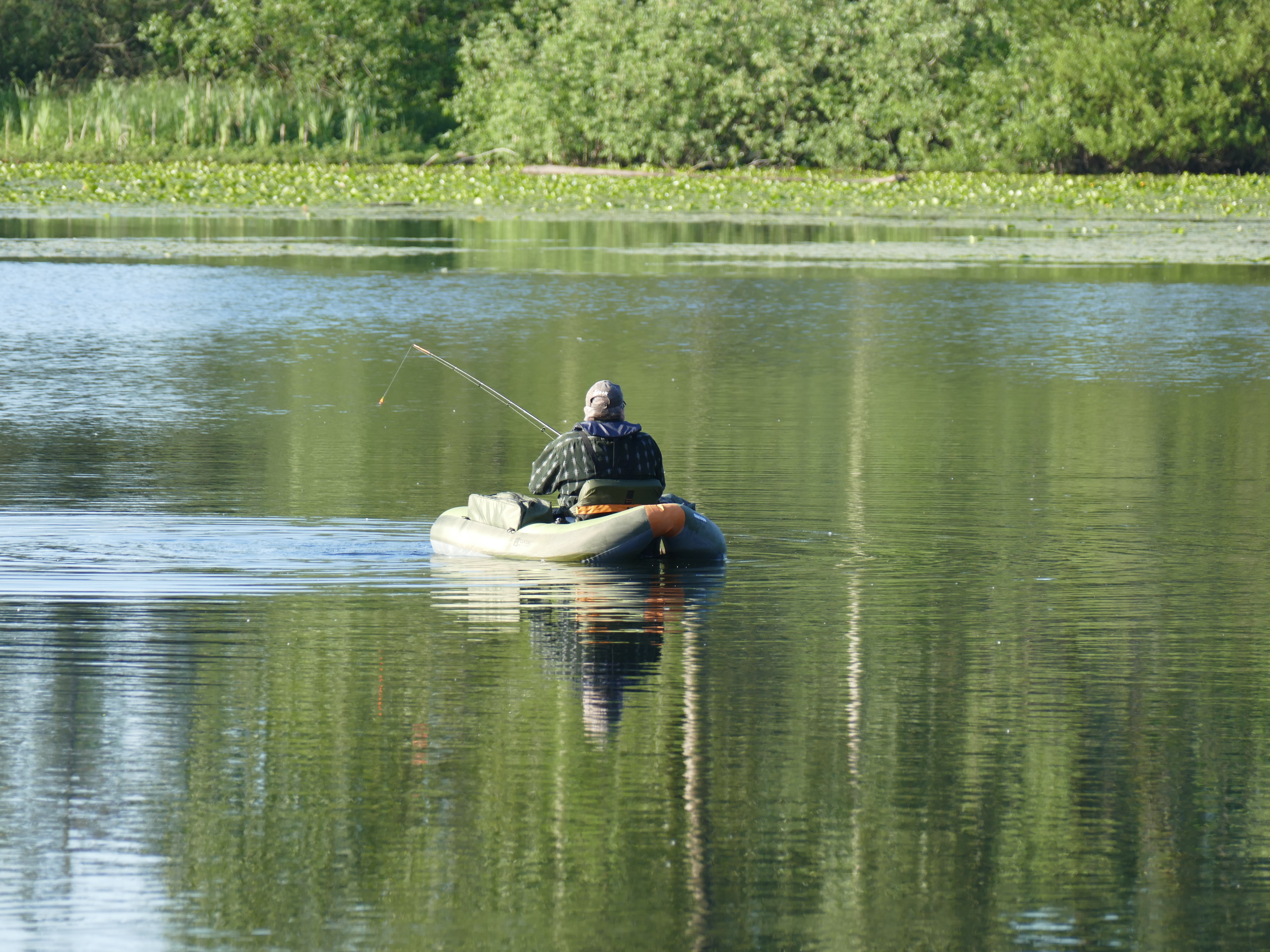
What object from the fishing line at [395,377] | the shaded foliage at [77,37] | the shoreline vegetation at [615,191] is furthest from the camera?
the shaded foliage at [77,37]

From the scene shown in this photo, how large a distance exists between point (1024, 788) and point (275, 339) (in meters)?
14.9

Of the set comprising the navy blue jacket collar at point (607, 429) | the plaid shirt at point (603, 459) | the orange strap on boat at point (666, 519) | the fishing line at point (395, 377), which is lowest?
the fishing line at point (395, 377)

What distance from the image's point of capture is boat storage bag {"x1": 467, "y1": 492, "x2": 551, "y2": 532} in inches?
426

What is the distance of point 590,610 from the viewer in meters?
9.70

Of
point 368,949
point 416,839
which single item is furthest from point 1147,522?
point 368,949

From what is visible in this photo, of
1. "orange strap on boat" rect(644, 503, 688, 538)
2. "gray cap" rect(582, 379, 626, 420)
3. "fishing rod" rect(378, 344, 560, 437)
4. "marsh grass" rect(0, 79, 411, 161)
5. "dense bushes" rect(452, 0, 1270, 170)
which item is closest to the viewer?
"orange strap on boat" rect(644, 503, 688, 538)

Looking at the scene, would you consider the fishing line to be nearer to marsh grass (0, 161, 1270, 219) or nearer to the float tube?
the float tube

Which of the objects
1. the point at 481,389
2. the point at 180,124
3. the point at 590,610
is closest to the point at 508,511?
the point at 590,610

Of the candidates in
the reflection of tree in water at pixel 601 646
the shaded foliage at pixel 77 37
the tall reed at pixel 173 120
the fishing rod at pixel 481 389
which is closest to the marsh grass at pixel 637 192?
the tall reed at pixel 173 120

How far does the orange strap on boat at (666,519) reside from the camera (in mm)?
10359

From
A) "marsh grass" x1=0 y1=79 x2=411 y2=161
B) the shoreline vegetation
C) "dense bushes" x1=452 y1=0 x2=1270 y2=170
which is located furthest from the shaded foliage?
"dense bushes" x1=452 y1=0 x2=1270 y2=170

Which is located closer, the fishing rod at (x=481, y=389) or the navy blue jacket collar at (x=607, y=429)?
the navy blue jacket collar at (x=607, y=429)

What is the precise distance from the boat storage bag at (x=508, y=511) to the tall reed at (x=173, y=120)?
38987 mm

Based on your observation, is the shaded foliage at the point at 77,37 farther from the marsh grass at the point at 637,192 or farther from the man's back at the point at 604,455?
the man's back at the point at 604,455
